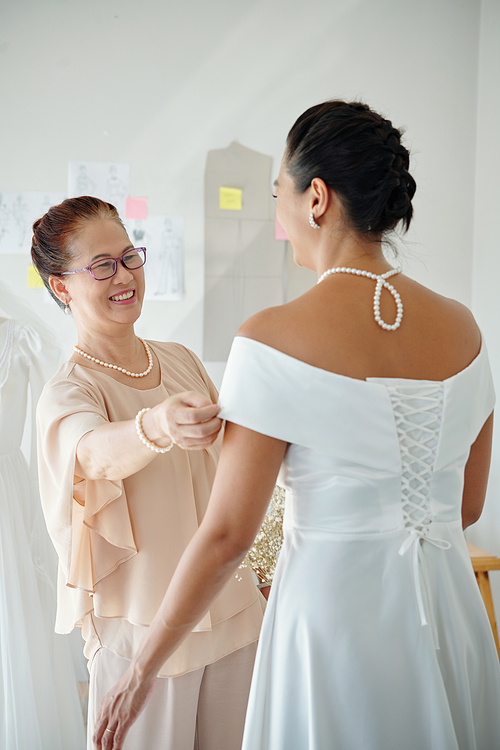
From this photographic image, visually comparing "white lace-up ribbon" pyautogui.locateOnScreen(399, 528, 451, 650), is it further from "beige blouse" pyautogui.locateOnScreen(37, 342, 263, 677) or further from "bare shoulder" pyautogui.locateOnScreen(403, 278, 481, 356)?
"beige blouse" pyautogui.locateOnScreen(37, 342, 263, 677)

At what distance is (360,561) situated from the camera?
32.8 inches

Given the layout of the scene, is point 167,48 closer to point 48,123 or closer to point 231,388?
point 48,123

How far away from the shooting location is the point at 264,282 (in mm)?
2938

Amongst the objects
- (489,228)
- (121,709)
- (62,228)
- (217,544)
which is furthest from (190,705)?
(489,228)

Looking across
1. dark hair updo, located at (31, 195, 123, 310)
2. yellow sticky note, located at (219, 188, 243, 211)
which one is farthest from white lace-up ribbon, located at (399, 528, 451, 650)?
yellow sticky note, located at (219, 188, 243, 211)

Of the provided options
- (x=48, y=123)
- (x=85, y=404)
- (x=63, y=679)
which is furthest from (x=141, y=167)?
(x=63, y=679)

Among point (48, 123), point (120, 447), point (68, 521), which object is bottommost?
point (68, 521)

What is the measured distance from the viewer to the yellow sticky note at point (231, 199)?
2873mm

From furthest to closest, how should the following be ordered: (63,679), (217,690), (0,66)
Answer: (0,66)
(63,679)
(217,690)

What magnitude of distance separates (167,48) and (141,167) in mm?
564

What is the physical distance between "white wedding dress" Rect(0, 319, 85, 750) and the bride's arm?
112 centimetres

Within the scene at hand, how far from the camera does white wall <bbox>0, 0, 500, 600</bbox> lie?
272 centimetres

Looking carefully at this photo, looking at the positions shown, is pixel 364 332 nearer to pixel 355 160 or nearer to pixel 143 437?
pixel 355 160

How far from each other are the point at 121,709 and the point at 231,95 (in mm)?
2686
